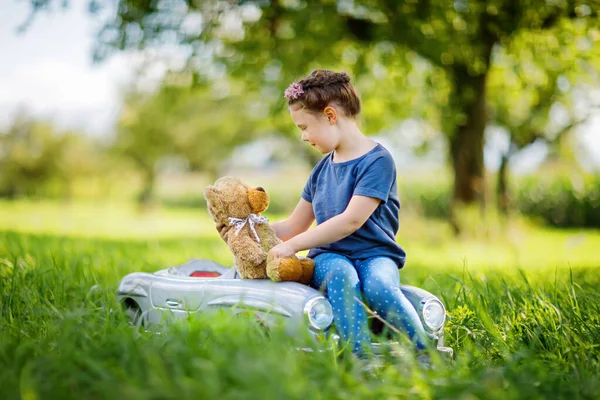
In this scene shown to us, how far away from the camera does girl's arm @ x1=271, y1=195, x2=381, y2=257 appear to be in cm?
296

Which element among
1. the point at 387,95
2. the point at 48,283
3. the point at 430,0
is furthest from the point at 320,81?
the point at 387,95

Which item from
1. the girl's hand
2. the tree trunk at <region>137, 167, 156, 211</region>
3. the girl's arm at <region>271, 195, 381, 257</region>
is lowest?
the tree trunk at <region>137, 167, 156, 211</region>

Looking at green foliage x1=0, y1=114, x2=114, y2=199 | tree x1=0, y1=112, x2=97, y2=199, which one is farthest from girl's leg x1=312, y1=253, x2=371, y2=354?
tree x1=0, y1=112, x2=97, y2=199

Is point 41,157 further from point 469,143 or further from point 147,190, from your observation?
point 469,143

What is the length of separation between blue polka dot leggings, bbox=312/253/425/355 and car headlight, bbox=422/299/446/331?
0.06 metres

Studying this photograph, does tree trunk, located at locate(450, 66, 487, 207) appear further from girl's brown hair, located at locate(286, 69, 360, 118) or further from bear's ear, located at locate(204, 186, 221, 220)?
bear's ear, located at locate(204, 186, 221, 220)

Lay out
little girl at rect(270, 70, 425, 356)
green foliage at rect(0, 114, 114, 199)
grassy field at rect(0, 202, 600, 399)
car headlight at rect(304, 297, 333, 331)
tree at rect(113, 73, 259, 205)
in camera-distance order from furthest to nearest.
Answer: green foliage at rect(0, 114, 114, 199), tree at rect(113, 73, 259, 205), little girl at rect(270, 70, 425, 356), car headlight at rect(304, 297, 333, 331), grassy field at rect(0, 202, 600, 399)

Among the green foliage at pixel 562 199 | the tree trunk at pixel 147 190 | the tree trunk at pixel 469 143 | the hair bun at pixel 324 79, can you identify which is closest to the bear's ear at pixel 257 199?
the hair bun at pixel 324 79

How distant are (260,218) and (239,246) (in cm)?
23

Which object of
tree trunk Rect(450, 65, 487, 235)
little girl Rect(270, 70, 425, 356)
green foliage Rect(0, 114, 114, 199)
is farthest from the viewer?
green foliage Rect(0, 114, 114, 199)

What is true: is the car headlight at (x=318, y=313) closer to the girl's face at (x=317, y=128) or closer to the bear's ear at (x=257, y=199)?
the bear's ear at (x=257, y=199)

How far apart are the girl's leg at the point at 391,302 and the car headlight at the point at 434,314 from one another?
0.16 ft

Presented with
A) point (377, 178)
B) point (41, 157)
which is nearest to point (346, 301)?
point (377, 178)

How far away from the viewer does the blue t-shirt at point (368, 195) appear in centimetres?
305
